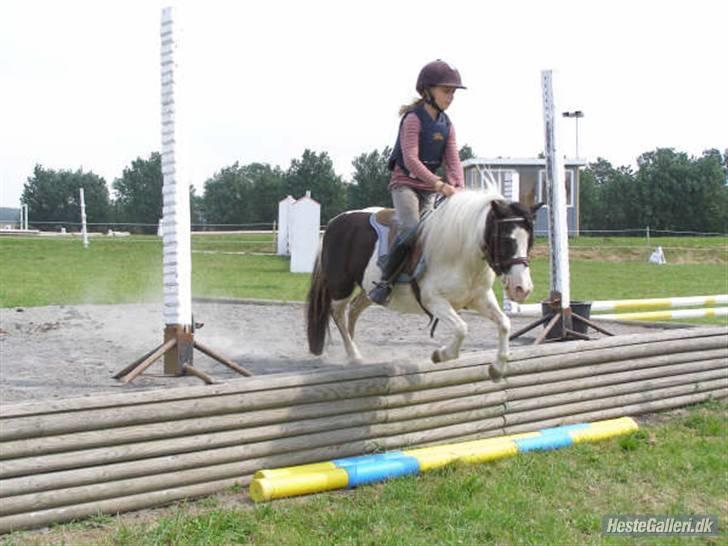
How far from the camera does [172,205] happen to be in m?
5.57

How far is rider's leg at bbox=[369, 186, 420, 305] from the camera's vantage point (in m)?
5.50

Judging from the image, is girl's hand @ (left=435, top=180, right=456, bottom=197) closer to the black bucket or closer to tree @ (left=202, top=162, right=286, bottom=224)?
the black bucket

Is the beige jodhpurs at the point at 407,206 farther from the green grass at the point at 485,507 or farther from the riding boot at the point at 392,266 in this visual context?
the green grass at the point at 485,507

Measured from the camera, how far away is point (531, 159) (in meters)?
33.5

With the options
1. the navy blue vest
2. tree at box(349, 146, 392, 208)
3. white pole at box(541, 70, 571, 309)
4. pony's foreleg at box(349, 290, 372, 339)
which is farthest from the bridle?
tree at box(349, 146, 392, 208)

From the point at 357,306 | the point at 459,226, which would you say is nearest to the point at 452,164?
the point at 459,226

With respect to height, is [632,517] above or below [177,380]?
below

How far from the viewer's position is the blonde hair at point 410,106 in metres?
5.61

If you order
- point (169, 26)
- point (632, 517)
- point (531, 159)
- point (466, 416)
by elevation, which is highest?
point (531, 159)

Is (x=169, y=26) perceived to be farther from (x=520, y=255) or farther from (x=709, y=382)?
(x=709, y=382)

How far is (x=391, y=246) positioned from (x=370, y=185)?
34104 mm

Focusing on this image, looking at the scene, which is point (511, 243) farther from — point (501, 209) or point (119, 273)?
point (119, 273)

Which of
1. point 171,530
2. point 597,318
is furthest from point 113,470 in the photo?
point 597,318

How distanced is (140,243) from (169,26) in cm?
2218
